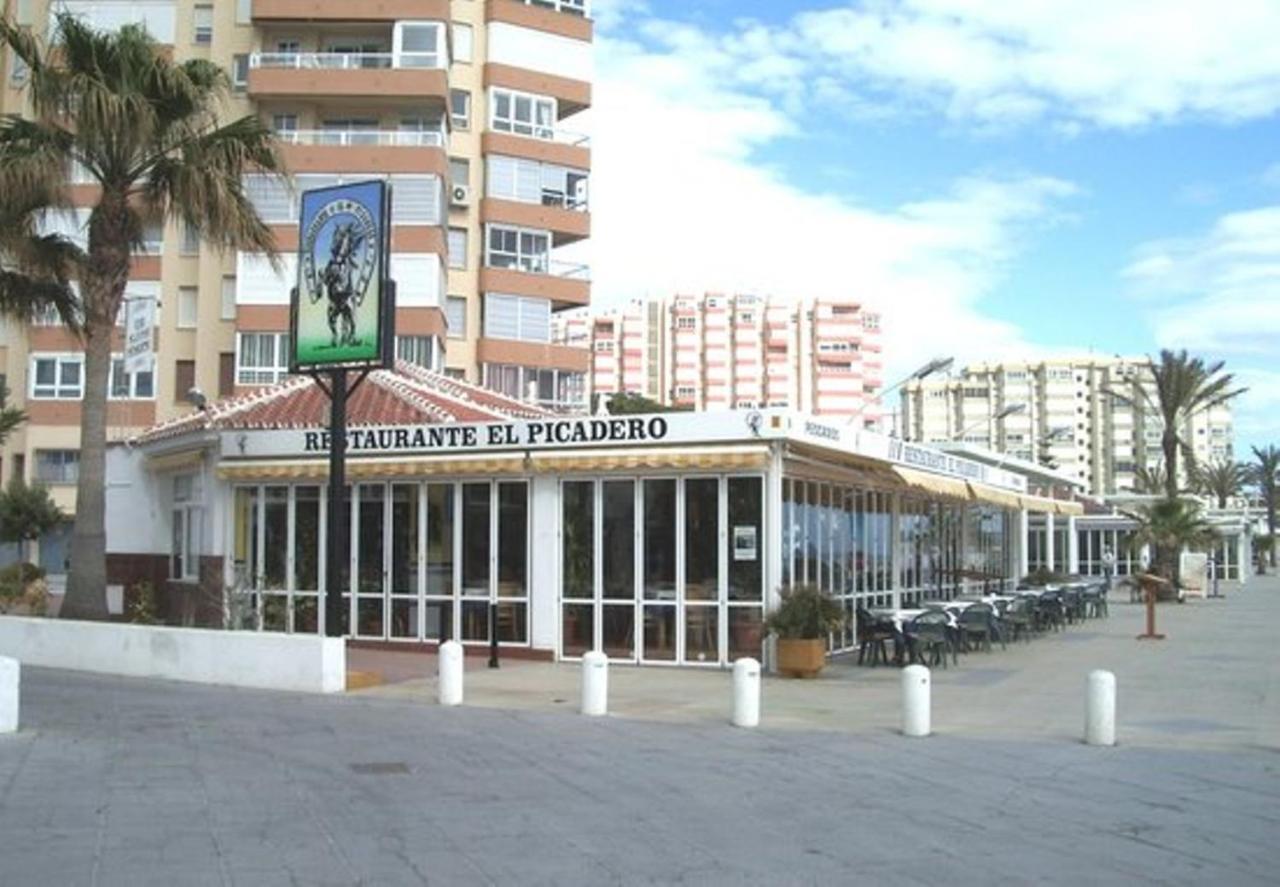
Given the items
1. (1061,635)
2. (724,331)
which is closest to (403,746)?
(1061,635)

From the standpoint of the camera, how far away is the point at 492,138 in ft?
174

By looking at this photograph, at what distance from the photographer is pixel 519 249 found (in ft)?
176

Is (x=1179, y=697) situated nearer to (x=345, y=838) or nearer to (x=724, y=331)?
(x=345, y=838)

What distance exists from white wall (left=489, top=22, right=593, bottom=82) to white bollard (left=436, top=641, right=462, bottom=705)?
138 feet

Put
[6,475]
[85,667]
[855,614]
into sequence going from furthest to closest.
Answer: [6,475] < [855,614] < [85,667]

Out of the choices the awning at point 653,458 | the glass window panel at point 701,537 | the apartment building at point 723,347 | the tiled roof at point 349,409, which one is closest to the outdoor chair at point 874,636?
the glass window panel at point 701,537

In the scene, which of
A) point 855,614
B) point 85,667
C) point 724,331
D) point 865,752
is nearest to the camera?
point 865,752

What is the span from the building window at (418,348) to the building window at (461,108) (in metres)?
10.6

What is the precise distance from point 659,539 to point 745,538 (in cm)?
133

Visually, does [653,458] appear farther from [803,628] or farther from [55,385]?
[55,385]

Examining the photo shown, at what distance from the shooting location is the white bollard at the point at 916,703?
12898 millimetres

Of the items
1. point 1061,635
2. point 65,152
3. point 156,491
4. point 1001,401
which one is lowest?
point 1061,635

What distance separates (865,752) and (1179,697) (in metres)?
6.31

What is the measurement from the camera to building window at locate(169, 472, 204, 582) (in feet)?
81.2
